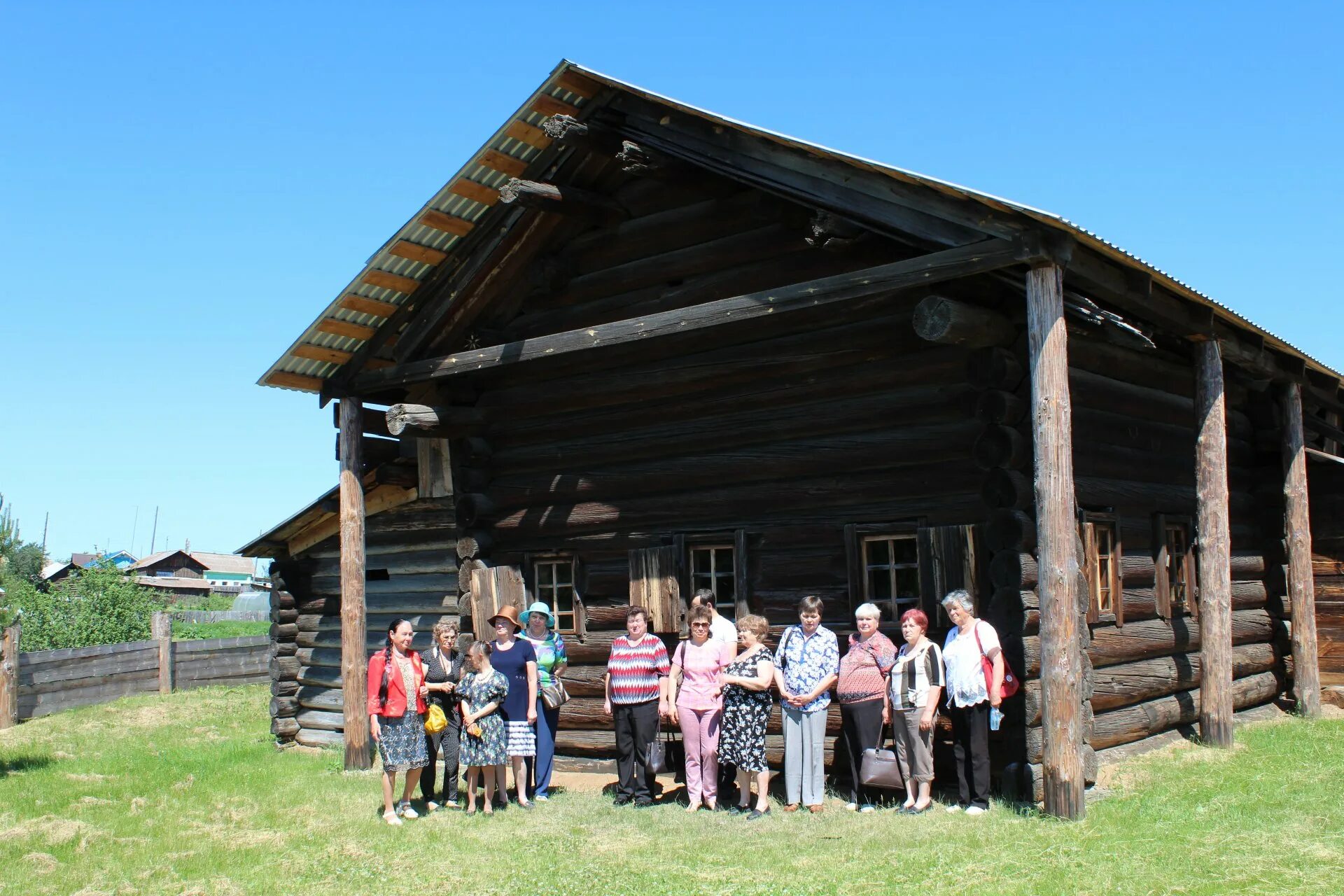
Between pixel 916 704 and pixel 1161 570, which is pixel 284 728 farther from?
pixel 1161 570

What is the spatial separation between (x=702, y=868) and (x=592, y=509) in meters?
5.47

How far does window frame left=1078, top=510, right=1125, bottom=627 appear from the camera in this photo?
10.9m

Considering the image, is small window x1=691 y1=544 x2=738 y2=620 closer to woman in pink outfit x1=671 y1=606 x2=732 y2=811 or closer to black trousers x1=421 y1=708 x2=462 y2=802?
woman in pink outfit x1=671 y1=606 x2=732 y2=811

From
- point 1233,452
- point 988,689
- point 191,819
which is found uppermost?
point 1233,452

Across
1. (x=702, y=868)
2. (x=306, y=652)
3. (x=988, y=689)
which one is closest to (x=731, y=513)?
(x=988, y=689)

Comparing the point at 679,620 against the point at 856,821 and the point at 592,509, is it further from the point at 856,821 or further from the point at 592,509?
the point at 856,821

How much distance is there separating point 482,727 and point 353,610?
3647mm

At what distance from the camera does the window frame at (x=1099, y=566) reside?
35.6ft

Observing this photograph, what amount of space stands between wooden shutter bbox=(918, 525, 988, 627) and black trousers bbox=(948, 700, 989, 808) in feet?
3.36

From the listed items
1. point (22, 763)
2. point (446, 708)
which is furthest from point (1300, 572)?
point (22, 763)

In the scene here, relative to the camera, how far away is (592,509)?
1294 centimetres

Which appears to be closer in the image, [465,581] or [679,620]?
[679,620]

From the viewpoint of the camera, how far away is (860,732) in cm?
966

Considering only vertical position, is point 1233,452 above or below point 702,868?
above
